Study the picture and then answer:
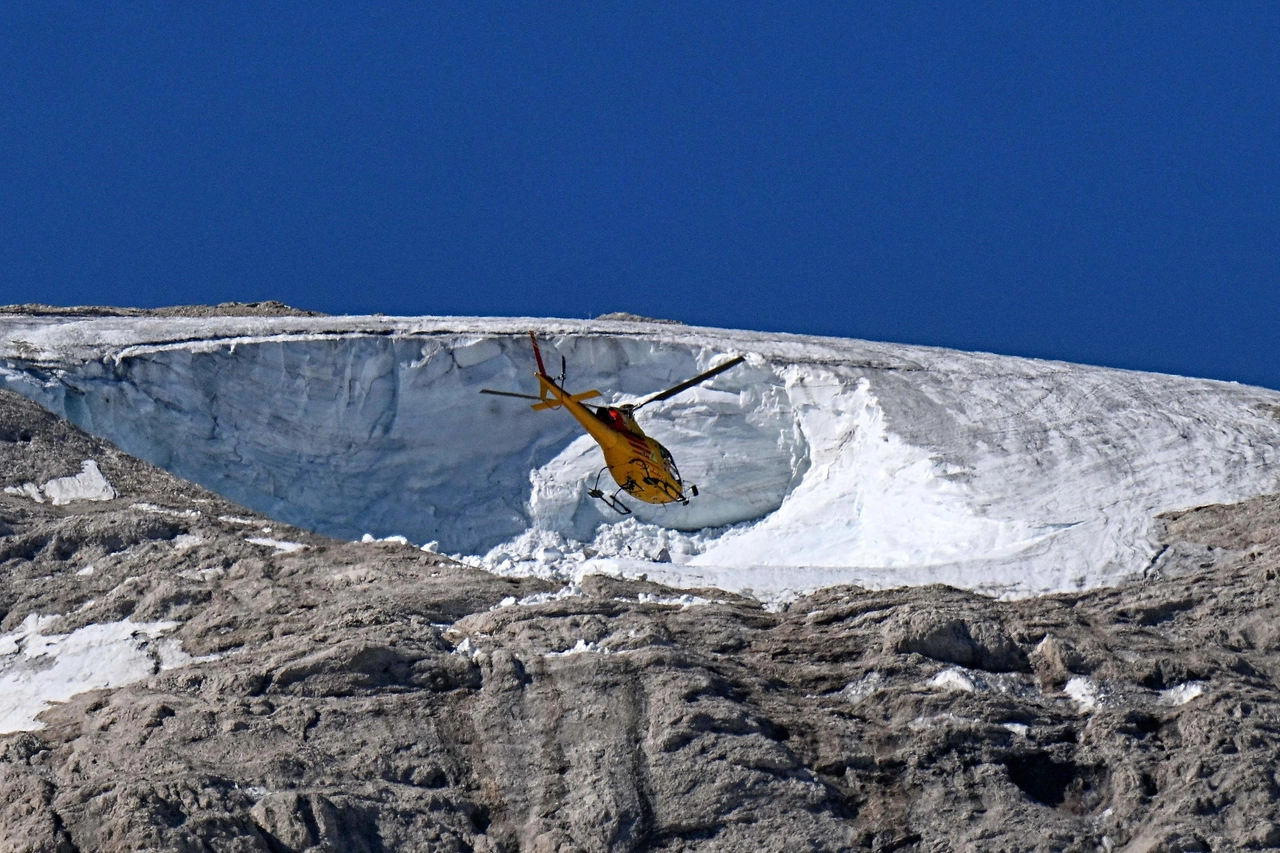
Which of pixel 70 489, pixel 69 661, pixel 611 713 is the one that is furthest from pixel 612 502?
pixel 69 661

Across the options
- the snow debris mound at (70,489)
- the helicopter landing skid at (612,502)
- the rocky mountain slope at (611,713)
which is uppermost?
the helicopter landing skid at (612,502)

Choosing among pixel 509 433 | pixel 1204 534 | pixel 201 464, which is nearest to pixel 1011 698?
pixel 1204 534

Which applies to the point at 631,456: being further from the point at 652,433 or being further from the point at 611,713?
the point at 611,713

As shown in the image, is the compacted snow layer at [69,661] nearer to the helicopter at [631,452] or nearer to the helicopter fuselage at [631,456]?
the helicopter at [631,452]

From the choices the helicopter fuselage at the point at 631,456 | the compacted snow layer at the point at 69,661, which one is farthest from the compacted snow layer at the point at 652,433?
the compacted snow layer at the point at 69,661

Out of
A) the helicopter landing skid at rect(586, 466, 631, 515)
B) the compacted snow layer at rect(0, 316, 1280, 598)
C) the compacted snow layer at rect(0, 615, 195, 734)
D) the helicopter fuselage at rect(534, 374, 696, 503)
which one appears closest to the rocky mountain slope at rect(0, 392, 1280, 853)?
the compacted snow layer at rect(0, 615, 195, 734)

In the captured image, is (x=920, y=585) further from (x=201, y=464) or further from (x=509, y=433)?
(x=201, y=464)
